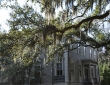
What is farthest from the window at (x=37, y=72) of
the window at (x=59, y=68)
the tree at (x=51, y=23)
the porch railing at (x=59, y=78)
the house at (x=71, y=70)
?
the tree at (x=51, y=23)

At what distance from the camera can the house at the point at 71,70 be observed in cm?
2305

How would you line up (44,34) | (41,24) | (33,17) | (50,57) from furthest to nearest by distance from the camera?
(50,57), (33,17), (41,24), (44,34)

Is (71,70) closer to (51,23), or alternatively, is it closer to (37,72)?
(37,72)

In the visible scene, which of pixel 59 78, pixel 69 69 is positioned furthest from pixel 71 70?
pixel 59 78

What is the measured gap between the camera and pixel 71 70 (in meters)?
25.2

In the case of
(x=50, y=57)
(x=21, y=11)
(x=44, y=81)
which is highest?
(x=21, y=11)

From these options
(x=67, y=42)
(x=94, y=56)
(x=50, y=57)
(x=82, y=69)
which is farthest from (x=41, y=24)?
(x=94, y=56)

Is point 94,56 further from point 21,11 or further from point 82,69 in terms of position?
point 21,11

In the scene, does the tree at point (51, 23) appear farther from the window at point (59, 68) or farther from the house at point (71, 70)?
the window at point (59, 68)

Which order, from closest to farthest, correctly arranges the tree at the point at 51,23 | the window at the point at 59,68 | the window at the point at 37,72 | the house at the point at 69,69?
the tree at the point at 51,23 < the window at the point at 37,72 < the house at the point at 69,69 < the window at the point at 59,68

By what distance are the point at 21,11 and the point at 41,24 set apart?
6.65ft

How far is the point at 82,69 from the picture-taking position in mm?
28500

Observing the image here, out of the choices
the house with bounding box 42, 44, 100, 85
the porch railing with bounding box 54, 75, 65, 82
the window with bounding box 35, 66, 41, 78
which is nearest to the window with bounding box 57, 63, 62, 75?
the house with bounding box 42, 44, 100, 85

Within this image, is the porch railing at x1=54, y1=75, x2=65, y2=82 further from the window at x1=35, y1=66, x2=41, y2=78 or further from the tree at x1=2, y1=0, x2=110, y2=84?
the tree at x1=2, y1=0, x2=110, y2=84
